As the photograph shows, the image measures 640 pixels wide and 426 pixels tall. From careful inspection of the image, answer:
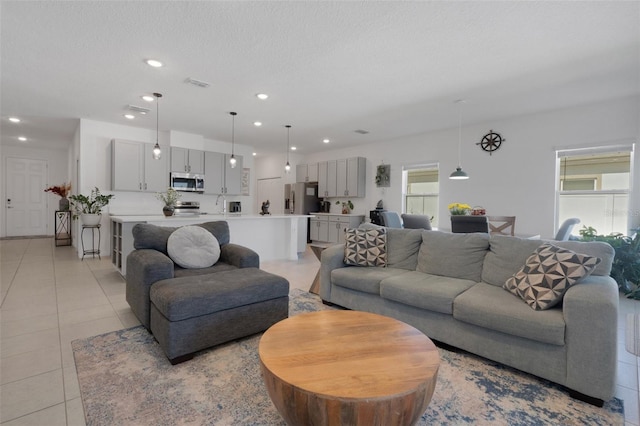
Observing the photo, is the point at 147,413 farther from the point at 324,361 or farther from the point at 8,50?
→ the point at 8,50

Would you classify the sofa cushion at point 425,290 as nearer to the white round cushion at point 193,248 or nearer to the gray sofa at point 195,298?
the gray sofa at point 195,298

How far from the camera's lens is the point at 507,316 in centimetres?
198

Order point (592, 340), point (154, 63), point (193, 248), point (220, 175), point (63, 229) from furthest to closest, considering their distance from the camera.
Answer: point (63, 229), point (220, 175), point (154, 63), point (193, 248), point (592, 340)

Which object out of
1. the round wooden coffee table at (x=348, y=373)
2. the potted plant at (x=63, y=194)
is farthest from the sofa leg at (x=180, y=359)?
the potted plant at (x=63, y=194)

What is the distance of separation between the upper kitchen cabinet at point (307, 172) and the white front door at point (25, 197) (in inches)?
279

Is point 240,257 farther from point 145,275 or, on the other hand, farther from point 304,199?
point 304,199

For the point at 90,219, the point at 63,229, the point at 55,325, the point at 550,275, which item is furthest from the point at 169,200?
the point at 550,275

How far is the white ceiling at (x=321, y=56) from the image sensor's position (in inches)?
91.7

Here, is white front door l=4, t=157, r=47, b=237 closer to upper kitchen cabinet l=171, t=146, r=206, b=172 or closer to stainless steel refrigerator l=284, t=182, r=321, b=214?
upper kitchen cabinet l=171, t=146, r=206, b=172

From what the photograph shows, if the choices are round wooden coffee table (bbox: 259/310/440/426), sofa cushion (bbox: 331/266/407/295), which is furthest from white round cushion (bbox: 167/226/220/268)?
round wooden coffee table (bbox: 259/310/440/426)

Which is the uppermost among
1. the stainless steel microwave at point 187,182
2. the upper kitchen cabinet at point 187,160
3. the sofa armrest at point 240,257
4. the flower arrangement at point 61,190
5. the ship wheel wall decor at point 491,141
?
the ship wheel wall decor at point 491,141

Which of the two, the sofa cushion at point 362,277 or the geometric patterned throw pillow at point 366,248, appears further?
the geometric patterned throw pillow at point 366,248

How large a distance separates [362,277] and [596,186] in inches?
157

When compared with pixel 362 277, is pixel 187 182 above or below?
above
